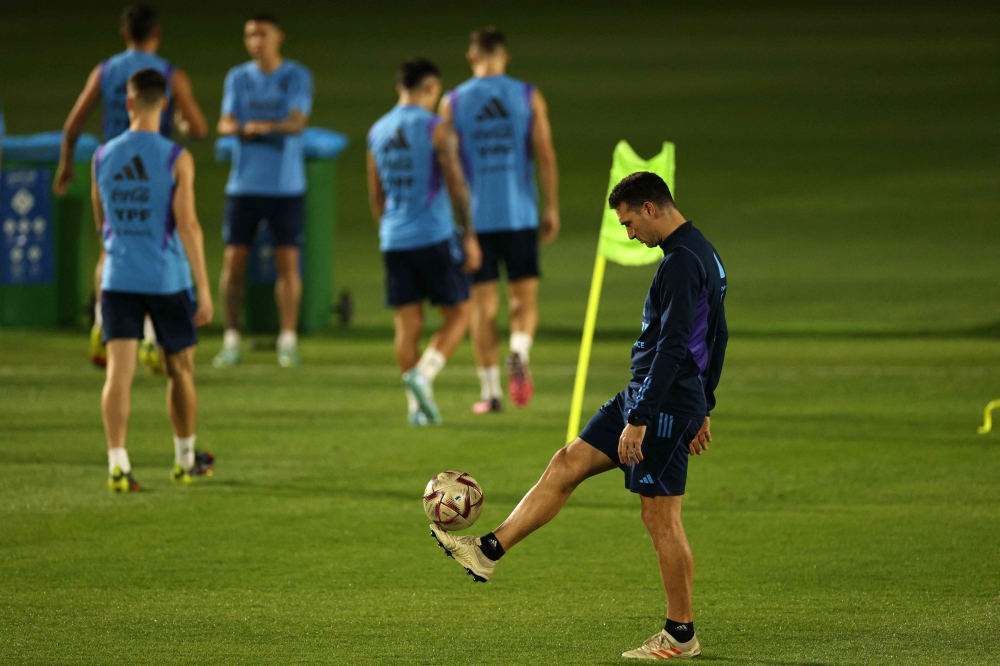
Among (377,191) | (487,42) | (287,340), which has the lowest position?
(287,340)

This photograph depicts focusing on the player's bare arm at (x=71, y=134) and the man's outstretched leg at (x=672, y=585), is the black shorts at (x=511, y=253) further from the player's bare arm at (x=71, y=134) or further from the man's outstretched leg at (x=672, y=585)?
the man's outstretched leg at (x=672, y=585)

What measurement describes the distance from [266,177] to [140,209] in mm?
5051

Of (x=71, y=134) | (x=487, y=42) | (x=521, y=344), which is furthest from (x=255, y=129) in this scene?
(x=521, y=344)

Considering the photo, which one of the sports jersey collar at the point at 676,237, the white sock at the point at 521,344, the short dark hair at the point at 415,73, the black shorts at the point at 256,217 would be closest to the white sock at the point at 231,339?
the black shorts at the point at 256,217

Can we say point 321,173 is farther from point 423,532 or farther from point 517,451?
point 423,532

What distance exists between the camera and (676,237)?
237 inches

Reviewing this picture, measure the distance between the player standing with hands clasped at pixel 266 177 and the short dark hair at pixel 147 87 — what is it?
490 cm

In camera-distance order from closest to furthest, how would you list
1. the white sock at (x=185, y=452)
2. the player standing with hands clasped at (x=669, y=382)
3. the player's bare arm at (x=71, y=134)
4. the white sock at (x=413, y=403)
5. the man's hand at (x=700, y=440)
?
the player standing with hands clasped at (x=669, y=382), the man's hand at (x=700, y=440), the white sock at (x=185, y=452), the white sock at (x=413, y=403), the player's bare arm at (x=71, y=134)

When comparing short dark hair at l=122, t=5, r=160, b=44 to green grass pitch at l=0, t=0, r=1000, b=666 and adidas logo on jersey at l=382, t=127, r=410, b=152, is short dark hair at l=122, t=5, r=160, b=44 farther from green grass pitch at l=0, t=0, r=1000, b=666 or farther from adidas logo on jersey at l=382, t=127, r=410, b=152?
green grass pitch at l=0, t=0, r=1000, b=666

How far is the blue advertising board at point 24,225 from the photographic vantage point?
50.6 feet

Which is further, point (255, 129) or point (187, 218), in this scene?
point (255, 129)

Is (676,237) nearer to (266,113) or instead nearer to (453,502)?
(453,502)

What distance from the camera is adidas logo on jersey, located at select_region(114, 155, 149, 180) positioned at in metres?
8.69

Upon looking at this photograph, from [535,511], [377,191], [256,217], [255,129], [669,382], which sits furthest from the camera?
[256,217]
